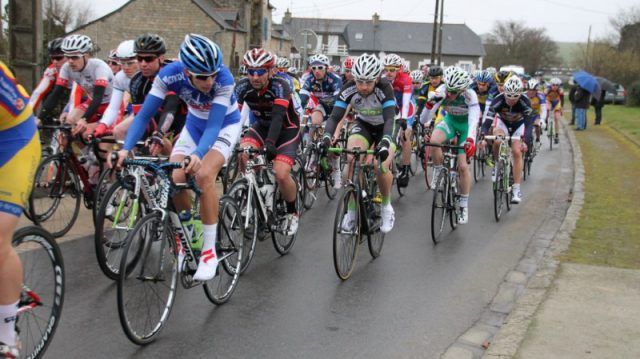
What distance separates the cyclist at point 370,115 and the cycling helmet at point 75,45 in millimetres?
3035

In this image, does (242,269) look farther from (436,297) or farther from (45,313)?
(45,313)

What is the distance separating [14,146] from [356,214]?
3.95 metres

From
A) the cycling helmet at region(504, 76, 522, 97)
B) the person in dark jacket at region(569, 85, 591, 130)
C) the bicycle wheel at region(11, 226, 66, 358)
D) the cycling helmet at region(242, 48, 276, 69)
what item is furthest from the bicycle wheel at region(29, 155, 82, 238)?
the person in dark jacket at region(569, 85, 591, 130)

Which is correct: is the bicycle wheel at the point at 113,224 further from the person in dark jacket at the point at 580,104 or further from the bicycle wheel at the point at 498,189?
the person in dark jacket at the point at 580,104

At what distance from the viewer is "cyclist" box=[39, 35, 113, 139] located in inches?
293

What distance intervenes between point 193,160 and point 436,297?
2845 millimetres

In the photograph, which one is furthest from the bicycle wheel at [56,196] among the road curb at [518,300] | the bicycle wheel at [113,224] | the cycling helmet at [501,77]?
the cycling helmet at [501,77]

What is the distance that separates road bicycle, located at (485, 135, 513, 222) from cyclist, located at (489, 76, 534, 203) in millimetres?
152

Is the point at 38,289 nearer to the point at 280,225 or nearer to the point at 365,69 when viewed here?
the point at 280,225

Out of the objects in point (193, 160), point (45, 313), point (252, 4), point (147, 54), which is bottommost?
point (45, 313)

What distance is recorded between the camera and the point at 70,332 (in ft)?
15.5

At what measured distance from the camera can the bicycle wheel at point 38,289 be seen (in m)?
3.79

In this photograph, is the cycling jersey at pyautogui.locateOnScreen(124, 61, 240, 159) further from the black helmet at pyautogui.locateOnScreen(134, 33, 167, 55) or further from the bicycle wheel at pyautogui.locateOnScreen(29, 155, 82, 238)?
the bicycle wheel at pyautogui.locateOnScreen(29, 155, 82, 238)

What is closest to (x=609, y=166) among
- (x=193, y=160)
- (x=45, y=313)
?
(x=193, y=160)
